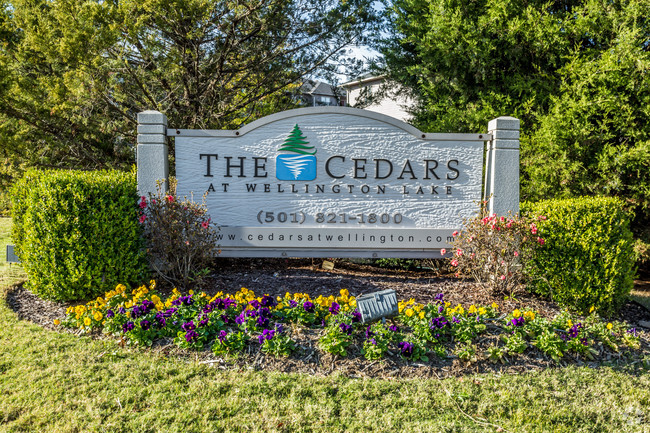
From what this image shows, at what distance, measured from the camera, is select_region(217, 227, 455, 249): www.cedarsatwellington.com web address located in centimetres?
591

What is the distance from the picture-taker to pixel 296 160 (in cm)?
598

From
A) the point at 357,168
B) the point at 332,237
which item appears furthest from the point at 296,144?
the point at 332,237

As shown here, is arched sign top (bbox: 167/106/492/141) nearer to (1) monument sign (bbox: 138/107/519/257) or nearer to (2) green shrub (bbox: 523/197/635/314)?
(1) monument sign (bbox: 138/107/519/257)

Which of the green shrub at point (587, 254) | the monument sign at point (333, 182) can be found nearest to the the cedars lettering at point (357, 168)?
the monument sign at point (333, 182)

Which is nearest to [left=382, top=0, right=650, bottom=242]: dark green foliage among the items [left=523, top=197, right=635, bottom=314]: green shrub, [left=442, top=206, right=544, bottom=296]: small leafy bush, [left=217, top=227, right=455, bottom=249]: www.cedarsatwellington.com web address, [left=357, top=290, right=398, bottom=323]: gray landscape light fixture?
[left=523, top=197, right=635, bottom=314]: green shrub

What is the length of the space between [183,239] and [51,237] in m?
1.32

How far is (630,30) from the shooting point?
6.24 metres

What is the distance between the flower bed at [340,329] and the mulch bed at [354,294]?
61 millimetres

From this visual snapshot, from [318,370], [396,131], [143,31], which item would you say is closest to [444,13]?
[396,131]

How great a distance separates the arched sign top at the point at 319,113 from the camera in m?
5.89

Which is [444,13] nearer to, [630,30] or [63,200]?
[630,30]

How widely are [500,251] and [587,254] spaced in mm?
883

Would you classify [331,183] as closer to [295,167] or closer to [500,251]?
[295,167]

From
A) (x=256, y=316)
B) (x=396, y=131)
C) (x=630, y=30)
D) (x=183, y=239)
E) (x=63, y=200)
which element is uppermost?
(x=630, y=30)
